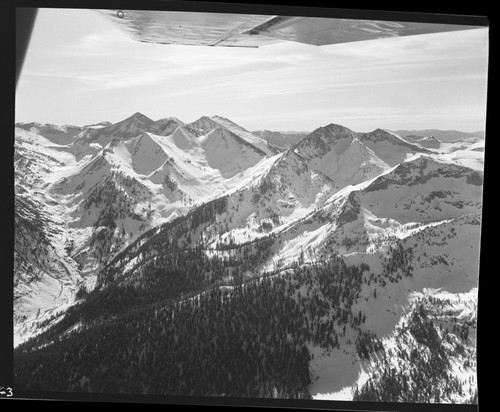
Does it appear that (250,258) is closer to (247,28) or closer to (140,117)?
(140,117)

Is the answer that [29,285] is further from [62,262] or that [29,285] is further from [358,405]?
[358,405]

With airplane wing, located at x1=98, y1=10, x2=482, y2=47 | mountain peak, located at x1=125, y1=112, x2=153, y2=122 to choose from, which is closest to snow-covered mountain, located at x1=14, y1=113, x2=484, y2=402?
mountain peak, located at x1=125, y1=112, x2=153, y2=122

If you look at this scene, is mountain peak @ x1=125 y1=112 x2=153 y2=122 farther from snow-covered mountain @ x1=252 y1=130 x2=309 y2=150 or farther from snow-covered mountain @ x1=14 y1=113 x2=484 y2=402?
snow-covered mountain @ x1=252 y1=130 x2=309 y2=150

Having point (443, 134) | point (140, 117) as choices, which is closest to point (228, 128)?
point (140, 117)

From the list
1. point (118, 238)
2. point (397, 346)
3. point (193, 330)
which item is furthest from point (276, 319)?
point (118, 238)

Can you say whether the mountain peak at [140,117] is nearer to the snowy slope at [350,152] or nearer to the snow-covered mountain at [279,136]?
the snow-covered mountain at [279,136]
